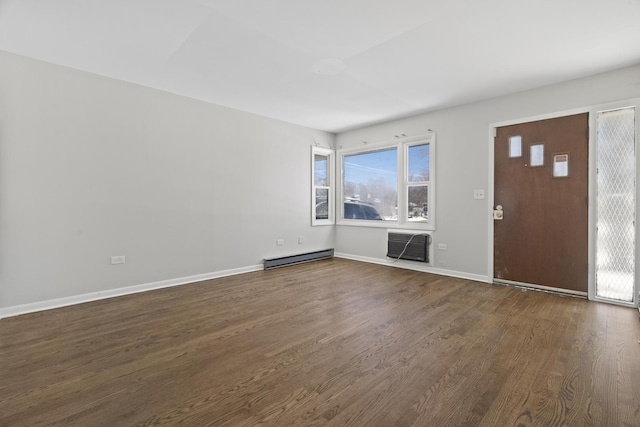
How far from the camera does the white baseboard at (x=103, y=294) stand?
114 inches

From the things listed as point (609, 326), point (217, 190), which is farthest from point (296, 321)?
point (609, 326)

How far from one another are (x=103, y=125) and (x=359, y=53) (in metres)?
3.03

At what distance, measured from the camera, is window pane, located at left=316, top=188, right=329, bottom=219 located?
6043 millimetres

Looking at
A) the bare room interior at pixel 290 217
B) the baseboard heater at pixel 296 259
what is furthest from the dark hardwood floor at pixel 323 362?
the baseboard heater at pixel 296 259

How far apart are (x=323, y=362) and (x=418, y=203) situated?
3652mm

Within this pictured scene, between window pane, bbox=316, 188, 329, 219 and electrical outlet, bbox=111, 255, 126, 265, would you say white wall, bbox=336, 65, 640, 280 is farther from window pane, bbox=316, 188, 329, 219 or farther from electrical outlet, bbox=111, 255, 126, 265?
electrical outlet, bbox=111, 255, 126, 265

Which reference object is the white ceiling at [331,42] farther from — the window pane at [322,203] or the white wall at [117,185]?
the window pane at [322,203]

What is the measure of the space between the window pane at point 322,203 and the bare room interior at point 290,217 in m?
0.87

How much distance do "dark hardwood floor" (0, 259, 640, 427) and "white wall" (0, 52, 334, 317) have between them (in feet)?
1.73

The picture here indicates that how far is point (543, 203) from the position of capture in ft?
12.1

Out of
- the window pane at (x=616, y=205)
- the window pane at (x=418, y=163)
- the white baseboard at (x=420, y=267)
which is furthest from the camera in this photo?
the window pane at (x=418, y=163)

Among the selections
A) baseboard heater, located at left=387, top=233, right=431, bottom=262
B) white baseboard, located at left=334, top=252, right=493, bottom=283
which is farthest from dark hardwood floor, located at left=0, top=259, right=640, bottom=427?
baseboard heater, located at left=387, top=233, right=431, bottom=262

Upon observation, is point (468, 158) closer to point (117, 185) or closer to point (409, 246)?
point (409, 246)

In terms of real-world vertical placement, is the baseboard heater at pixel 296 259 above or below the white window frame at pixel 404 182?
below
